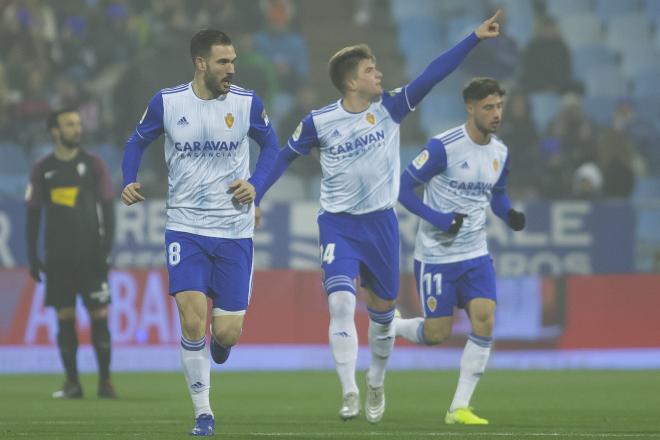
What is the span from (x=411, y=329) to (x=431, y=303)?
448mm

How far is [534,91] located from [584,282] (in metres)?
5.61

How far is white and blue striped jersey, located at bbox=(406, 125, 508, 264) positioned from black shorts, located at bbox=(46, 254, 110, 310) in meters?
3.78

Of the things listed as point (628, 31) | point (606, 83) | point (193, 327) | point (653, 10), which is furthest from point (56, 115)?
point (653, 10)

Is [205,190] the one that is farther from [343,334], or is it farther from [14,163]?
[14,163]

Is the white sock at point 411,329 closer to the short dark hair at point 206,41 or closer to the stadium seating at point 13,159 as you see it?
the short dark hair at point 206,41

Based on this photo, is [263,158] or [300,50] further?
[300,50]

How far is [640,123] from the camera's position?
70.5ft

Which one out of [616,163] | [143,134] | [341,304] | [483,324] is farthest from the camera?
[616,163]

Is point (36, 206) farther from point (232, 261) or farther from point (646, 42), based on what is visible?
point (646, 42)

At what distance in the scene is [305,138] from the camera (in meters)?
9.70

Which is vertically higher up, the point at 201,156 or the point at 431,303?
the point at 201,156

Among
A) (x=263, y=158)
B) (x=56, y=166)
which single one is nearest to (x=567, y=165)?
(x=56, y=166)

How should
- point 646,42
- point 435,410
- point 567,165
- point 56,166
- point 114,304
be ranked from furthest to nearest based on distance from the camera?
point 646,42 < point 567,165 < point 114,304 < point 56,166 < point 435,410

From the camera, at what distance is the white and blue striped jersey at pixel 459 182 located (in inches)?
406
